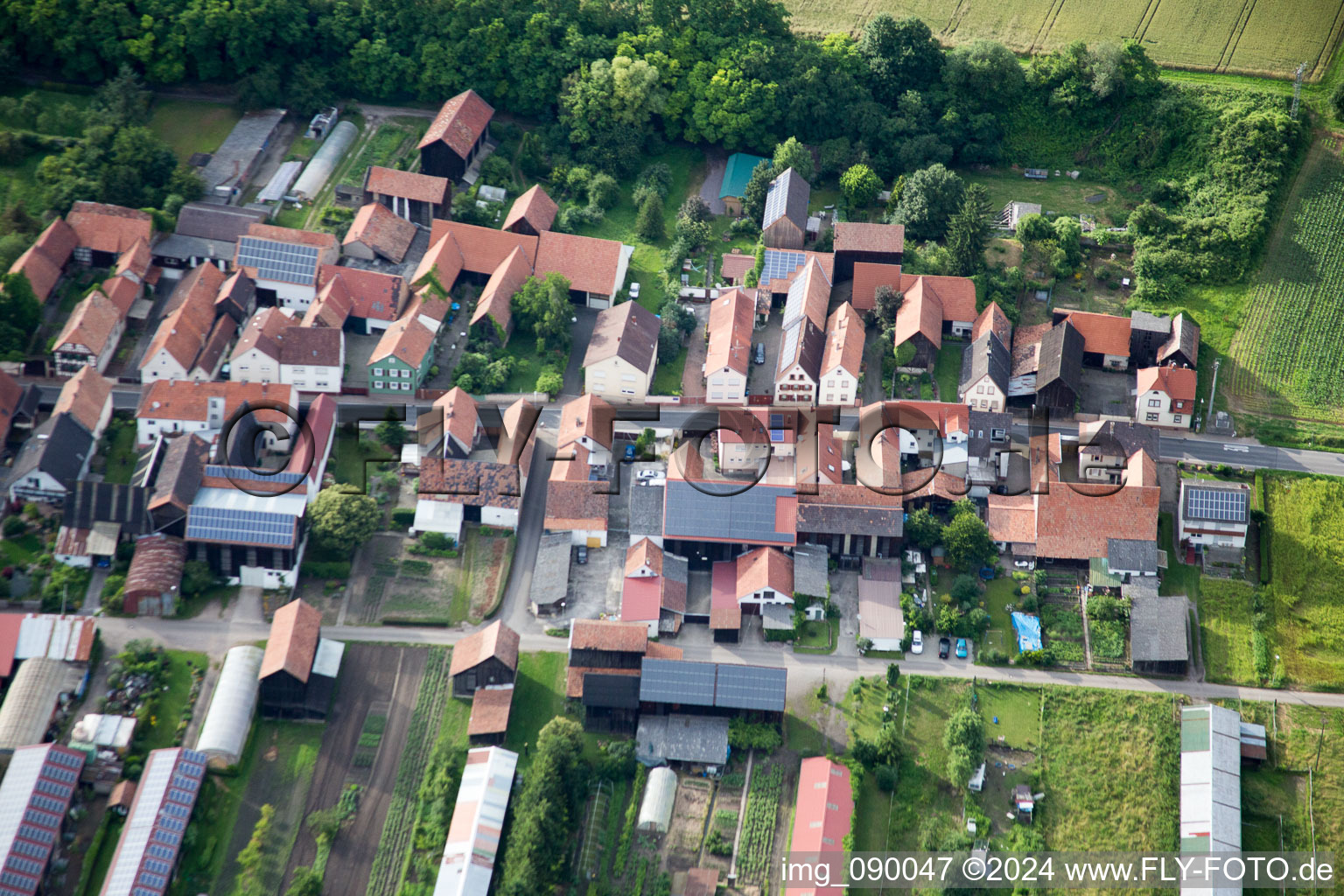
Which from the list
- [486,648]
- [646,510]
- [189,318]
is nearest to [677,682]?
[486,648]

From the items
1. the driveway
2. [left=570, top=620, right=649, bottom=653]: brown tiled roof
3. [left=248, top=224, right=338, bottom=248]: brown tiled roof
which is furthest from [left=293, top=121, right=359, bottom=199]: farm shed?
[left=570, top=620, right=649, bottom=653]: brown tiled roof

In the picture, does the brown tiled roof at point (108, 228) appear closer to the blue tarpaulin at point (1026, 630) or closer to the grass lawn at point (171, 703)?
the grass lawn at point (171, 703)

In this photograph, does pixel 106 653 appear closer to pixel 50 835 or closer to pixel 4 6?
pixel 50 835

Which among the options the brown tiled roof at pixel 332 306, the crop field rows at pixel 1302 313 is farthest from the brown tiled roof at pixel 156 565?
the crop field rows at pixel 1302 313

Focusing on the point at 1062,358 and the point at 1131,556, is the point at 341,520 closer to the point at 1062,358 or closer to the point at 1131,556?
the point at 1131,556

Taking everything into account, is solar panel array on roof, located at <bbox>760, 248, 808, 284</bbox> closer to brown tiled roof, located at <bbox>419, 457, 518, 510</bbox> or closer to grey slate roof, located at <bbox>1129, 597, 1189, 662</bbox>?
brown tiled roof, located at <bbox>419, 457, 518, 510</bbox>

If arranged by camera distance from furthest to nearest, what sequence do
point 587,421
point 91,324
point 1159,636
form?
point 91,324 < point 587,421 < point 1159,636
